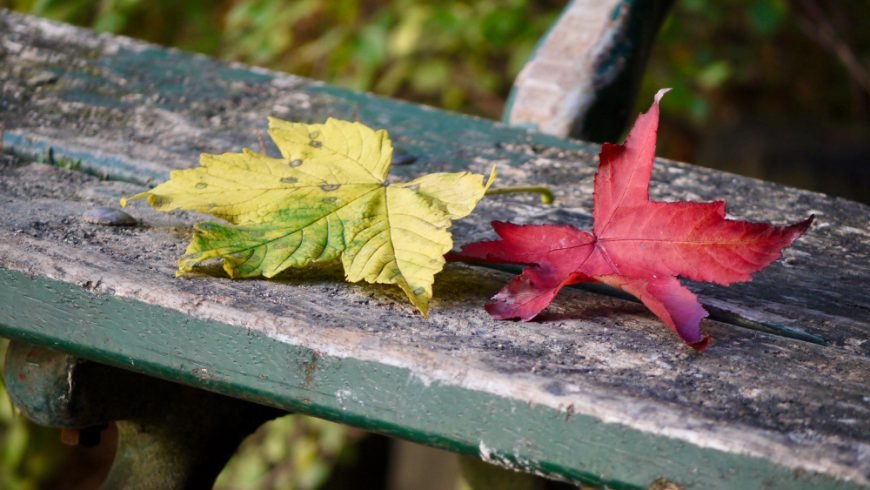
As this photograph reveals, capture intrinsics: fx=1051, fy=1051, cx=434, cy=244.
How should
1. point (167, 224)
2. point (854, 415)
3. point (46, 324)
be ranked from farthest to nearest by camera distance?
point (167, 224)
point (46, 324)
point (854, 415)

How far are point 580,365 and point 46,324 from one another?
0.38 meters

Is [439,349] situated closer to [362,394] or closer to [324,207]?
[362,394]

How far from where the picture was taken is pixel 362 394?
66 cm

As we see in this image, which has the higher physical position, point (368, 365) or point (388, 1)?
point (368, 365)

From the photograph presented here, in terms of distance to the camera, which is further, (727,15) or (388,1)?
(727,15)

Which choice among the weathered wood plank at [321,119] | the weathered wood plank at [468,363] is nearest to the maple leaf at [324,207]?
the weathered wood plank at [468,363]

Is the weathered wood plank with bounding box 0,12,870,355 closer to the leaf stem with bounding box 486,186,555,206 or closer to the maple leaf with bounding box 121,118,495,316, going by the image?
the leaf stem with bounding box 486,186,555,206

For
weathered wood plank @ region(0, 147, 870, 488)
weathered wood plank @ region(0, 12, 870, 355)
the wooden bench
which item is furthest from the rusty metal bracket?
weathered wood plank @ region(0, 12, 870, 355)

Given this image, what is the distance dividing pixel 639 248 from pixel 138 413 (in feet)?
1.60

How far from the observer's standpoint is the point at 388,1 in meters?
3.83

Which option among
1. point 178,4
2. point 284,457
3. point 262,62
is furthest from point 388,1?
point 284,457

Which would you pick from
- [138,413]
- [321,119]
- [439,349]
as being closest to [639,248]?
[439,349]

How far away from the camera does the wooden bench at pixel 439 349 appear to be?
0.60 meters

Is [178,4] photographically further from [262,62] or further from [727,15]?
[727,15]
